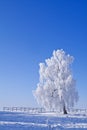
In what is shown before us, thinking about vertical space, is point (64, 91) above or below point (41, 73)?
below

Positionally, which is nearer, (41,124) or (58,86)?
(41,124)

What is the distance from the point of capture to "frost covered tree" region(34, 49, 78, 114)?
5878cm

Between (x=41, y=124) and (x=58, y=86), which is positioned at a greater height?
(x=58, y=86)

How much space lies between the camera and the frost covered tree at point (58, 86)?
193ft

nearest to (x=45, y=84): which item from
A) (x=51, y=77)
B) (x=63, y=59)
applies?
(x=51, y=77)

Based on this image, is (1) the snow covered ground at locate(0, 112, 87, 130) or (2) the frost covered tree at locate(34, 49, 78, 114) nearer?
(1) the snow covered ground at locate(0, 112, 87, 130)

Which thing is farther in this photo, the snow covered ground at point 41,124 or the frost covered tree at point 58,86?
the frost covered tree at point 58,86

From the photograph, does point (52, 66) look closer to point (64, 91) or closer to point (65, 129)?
point (64, 91)

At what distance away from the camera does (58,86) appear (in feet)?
195

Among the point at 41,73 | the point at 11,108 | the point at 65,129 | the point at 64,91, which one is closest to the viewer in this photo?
the point at 65,129

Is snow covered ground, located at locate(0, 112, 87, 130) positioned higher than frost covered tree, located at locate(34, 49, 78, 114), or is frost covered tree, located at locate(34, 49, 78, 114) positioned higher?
frost covered tree, located at locate(34, 49, 78, 114)

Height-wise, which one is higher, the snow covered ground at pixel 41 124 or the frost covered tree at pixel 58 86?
the frost covered tree at pixel 58 86

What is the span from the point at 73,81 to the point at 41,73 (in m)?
6.46

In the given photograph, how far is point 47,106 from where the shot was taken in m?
59.2
